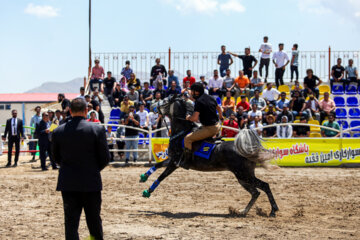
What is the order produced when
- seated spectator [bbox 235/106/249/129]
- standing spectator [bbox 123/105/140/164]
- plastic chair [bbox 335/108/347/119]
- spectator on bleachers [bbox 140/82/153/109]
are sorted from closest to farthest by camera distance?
1. standing spectator [bbox 123/105/140/164]
2. seated spectator [bbox 235/106/249/129]
3. spectator on bleachers [bbox 140/82/153/109]
4. plastic chair [bbox 335/108/347/119]

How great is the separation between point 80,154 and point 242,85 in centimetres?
1748

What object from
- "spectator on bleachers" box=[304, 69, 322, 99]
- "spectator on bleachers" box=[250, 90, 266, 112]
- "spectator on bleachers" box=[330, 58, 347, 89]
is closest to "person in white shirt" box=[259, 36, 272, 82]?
"spectator on bleachers" box=[304, 69, 322, 99]

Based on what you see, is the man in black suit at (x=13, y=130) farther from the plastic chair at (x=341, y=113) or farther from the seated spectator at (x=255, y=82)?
the plastic chair at (x=341, y=113)

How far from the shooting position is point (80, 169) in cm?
555

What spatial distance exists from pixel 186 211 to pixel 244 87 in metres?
13.7

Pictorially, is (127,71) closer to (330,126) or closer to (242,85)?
(242,85)

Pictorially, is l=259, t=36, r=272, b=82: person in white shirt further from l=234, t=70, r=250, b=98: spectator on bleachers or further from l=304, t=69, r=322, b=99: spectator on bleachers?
l=304, t=69, r=322, b=99: spectator on bleachers

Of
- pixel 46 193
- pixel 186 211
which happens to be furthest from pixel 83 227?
pixel 46 193

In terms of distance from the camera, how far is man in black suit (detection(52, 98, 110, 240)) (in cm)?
552

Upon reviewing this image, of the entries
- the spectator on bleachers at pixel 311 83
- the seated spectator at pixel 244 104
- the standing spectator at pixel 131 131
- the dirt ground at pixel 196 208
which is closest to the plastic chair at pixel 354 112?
the spectator on bleachers at pixel 311 83

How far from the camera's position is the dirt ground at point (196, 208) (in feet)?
24.8

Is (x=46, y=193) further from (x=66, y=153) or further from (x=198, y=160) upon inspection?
(x=66, y=153)

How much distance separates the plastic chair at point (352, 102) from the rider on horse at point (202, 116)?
48.2ft

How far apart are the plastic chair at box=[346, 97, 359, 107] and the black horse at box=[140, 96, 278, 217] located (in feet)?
47.6
